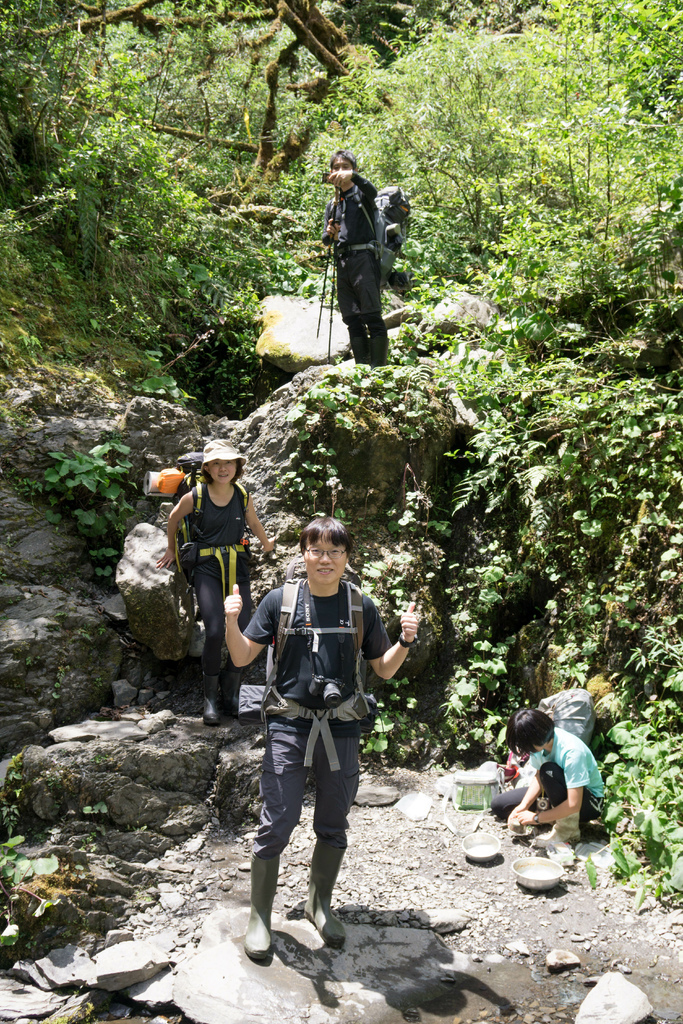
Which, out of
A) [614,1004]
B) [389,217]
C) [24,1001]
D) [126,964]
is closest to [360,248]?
[389,217]

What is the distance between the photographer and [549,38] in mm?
8602

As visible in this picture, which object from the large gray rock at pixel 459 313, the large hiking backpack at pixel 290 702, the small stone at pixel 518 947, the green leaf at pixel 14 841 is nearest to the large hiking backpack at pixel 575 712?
the small stone at pixel 518 947

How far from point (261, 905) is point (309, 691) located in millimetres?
1094

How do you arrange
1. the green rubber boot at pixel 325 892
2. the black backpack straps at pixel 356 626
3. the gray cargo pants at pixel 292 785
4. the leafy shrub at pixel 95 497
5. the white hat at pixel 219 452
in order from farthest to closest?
the leafy shrub at pixel 95 497 → the white hat at pixel 219 452 → the green rubber boot at pixel 325 892 → the black backpack straps at pixel 356 626 → the gray cargo pants at pixel 292 785

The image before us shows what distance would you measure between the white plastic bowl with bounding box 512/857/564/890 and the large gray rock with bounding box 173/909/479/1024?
2.31 ft

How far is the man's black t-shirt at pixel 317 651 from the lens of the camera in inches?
135

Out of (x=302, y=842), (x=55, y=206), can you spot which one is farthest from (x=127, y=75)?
(x=302, y=842)

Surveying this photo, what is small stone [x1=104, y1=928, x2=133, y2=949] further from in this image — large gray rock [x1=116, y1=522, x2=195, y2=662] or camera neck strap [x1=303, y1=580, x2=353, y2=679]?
large gray rock [x1=116, y1=522, x2=195, y2=662]

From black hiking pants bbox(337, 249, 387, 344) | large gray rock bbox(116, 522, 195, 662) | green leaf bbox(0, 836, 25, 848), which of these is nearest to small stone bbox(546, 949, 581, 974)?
green leaf bbox(0, 836, 25, 848)

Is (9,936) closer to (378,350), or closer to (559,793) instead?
(559,793)

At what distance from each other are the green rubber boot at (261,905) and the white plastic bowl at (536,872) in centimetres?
165

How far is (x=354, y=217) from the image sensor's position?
6.73 m

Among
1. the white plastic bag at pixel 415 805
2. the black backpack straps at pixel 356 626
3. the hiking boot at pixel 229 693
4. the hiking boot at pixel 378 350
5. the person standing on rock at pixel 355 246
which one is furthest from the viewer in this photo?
the hiking boot at pixel 378 350

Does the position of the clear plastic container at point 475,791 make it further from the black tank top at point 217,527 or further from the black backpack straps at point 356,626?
the black tank top at point 217,527
